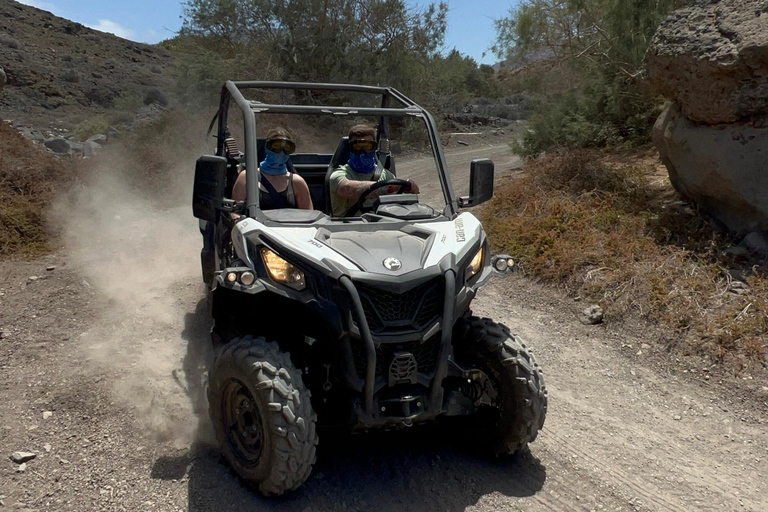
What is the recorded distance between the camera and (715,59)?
7.05m

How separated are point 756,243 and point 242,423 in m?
5.74

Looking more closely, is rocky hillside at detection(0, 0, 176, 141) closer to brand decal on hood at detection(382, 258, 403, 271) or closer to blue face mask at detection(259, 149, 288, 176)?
blue face mask at detection(259, 149, 288, 176)

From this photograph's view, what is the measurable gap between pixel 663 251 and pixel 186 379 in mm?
5124

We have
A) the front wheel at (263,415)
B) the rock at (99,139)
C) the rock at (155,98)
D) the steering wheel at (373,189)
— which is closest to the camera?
the front wheel at (263,415)

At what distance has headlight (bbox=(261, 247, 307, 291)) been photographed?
3.37m

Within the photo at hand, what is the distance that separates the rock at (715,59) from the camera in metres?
6.87

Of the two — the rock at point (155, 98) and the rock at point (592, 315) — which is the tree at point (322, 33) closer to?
the rock at point (155, 98)

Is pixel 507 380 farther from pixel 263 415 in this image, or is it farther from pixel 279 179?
pixel 279 179

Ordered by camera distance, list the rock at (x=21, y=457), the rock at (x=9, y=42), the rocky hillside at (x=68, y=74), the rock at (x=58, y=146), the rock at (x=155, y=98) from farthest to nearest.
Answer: the rock at (x=9, y=42) → the rocky hillside at (x=68, y=74) → the rock at (x=155, y=98) → the rock at (x=58, y=146) → the rock at (x=21, y=457)

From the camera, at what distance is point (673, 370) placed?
557cm

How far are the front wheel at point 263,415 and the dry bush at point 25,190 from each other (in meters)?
5.55

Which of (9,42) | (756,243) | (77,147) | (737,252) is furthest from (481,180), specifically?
(9,42)

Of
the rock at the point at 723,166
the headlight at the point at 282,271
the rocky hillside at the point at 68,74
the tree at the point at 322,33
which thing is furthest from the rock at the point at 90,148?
the headlight at the point at 282,271

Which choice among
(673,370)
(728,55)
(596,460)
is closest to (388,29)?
(728,55)
